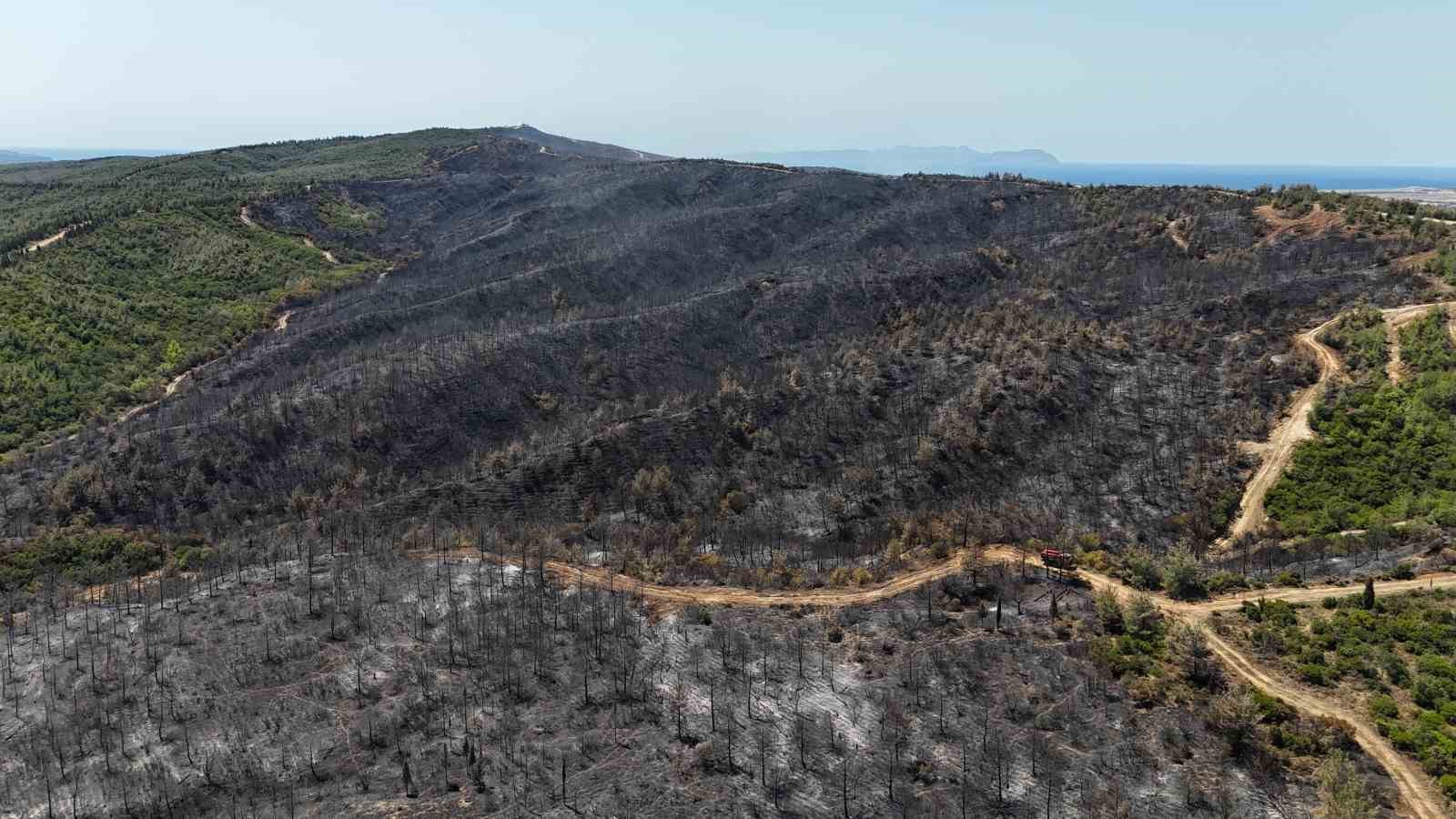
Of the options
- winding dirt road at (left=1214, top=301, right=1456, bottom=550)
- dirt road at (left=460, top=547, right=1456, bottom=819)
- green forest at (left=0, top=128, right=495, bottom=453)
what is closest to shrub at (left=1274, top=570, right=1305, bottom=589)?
dirt road at (left=460, top=547, right=1456, bottom=819)

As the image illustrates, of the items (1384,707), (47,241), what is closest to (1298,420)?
(1384,707)

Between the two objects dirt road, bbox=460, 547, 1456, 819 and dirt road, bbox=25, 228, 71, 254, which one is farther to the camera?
dirt road, bbox=25, 228, 71, 254

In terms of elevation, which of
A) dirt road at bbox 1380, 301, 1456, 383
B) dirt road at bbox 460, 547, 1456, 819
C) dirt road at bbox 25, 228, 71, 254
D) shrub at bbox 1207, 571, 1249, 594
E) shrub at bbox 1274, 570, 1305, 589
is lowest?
dirt road at bbox 460, 547, 1456, 819

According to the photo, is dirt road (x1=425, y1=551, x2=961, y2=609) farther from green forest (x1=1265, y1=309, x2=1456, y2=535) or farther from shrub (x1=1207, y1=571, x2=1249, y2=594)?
green forest (x1=1265, y1=309, x2=1456, y2=535)

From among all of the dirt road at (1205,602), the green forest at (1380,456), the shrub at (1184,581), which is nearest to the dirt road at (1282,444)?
the green forest at (1380,456)

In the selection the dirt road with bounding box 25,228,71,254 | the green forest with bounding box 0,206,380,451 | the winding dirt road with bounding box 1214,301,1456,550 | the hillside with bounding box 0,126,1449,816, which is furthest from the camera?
the dirt road with bounding box 25,228,71,254

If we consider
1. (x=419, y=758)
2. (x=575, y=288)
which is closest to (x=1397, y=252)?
(x=575, y=288)

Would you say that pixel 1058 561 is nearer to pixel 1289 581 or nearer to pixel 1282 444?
pixel 1289 581

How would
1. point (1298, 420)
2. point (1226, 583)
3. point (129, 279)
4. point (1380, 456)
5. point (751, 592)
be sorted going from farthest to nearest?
point (129, 279), point (1298, 420), point (1380, 456), point (751, 592), point (1226, 583)
